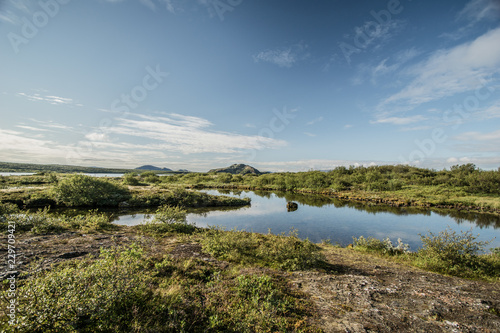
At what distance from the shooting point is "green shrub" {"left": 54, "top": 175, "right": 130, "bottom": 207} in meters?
29.4

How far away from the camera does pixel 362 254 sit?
1346 centimetres

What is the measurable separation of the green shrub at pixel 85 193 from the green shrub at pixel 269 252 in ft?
92.6

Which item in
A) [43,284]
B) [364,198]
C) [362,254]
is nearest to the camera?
[43,284]

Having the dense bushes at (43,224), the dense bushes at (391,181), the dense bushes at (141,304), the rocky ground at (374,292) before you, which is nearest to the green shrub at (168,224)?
the dense bushes at (43,224)

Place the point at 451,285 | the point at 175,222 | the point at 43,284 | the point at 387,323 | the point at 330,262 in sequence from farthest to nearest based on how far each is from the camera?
the point at 175,222, the point at 330,262, the point at 451,285, the point at 387,323, the point at 43,284

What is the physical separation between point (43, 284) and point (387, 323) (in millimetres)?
8682

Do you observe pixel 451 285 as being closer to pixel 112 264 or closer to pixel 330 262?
pixel 330 262

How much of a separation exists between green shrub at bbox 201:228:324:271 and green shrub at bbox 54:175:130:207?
1111 inches

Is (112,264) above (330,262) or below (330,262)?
above

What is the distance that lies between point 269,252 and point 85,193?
32.7 metres

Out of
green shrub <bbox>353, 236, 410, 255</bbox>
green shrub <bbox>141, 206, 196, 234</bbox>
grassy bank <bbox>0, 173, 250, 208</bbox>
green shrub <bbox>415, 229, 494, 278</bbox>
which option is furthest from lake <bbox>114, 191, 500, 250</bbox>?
grassy bank <bbox>0, 173, 250, 208</bbox>

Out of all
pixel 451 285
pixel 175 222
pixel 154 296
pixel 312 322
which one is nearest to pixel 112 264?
pixel 154 296

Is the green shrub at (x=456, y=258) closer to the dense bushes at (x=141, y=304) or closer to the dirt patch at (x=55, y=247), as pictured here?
the dense bushes at (x=141, y=304)

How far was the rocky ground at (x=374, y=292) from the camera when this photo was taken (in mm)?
5547
